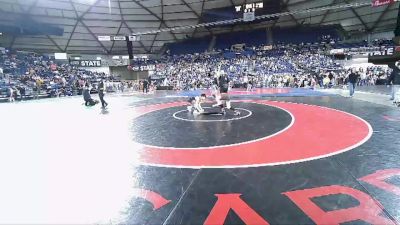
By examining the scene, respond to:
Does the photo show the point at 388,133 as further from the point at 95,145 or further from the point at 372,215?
the point at 95,145

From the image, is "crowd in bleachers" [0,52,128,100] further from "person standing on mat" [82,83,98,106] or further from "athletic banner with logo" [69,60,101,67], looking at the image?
"person standing on mat" [82,83,98,106]

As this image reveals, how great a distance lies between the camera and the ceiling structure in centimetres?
3231

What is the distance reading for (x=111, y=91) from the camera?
3075 centimetres

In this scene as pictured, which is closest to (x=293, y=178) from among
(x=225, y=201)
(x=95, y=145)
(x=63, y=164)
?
(x=225, y=201)

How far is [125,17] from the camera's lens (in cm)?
3706

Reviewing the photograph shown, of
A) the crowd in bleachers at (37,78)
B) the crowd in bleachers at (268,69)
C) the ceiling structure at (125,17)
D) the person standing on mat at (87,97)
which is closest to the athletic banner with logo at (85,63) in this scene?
the crowd in bleachers at (37,78)

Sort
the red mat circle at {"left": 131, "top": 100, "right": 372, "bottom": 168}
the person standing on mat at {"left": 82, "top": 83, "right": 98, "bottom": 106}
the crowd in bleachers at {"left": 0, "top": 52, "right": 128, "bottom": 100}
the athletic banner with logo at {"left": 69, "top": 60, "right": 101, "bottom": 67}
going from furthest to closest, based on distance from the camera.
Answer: the athletic banner with logo at {"left": 69, "top": 60, "right": 101, "bottom": 67} → the crowd in bleachers at {"left": 0, "top": 52, "right": 128, "bottom": 100} → the person standing on mat at {"left": 82, "top": 83, "right": 98, "bottom": 106} → the red mat circle at {"left": 131, "top": 100, "right": 372, "bottom": 168}

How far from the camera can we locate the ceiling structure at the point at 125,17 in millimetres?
32312

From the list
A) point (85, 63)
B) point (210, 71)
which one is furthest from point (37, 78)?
point (210, 71)

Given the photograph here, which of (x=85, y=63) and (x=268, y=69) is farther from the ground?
(x=85, y=63)

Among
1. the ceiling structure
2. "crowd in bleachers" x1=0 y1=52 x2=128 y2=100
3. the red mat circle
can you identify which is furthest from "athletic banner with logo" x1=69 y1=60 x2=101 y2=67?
the red mat circle

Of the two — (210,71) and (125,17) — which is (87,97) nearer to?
(210,71)

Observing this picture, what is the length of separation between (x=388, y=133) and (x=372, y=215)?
438 cm

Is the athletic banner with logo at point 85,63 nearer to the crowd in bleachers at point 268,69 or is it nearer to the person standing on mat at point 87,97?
the crowd in bleachers at point 268,69
